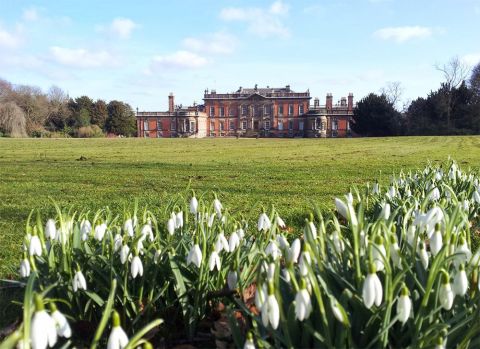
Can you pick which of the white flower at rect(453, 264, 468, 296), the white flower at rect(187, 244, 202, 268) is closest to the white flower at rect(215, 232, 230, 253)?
the white flower at rect(187, 244, 202, 268)

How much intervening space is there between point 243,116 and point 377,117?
3172 centimetres

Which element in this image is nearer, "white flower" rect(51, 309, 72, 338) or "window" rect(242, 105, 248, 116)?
"white flower" rect(51, 309, 72, 338)

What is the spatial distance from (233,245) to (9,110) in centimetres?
5989

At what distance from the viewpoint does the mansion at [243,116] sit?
8288 cm

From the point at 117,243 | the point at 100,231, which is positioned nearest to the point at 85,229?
the point at 100,231

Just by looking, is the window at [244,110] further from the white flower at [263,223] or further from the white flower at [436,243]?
the white flower at [436,243]

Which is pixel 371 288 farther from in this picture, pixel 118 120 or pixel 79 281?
pixel 118 120

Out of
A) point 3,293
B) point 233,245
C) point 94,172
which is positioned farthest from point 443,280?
point 94,172

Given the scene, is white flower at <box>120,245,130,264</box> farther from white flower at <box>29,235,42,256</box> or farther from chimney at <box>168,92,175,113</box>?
chimney at <box>168,92,175,113</box>

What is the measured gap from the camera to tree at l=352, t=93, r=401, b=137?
58.4m

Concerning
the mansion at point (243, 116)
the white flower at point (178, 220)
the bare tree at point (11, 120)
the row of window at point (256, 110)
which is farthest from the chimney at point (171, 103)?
the white flower at point (178, 220)

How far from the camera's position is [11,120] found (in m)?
54.6

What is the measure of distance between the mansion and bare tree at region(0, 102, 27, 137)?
102ft

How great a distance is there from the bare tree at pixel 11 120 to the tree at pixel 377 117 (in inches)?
1700
